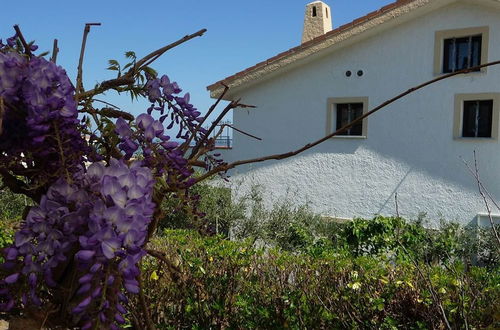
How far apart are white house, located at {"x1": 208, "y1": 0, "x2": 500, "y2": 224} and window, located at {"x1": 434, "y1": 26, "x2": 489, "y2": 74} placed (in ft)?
0.08

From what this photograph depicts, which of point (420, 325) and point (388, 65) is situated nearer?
point (420, 325)

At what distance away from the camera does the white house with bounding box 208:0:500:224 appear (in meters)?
10.7

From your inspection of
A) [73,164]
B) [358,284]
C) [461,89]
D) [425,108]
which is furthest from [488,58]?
[73,164]

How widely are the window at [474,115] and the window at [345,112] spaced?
230cm

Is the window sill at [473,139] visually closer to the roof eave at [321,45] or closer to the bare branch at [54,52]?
the roof eave at [321,45]

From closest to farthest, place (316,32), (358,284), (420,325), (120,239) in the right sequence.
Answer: (120,239), (420,325), (358,284), (316,32)

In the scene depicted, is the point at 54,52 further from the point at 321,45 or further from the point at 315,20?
the point at 315,20

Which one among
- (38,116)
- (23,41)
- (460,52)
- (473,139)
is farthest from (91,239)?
(460,52)

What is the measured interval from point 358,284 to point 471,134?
9.51 m

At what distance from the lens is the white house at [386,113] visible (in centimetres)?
1066

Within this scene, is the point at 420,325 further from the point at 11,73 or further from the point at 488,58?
the point at 488,58

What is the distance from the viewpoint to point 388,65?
38.2 ft

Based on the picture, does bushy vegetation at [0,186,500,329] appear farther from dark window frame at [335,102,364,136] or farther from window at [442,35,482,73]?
window at [442,35,482,73]

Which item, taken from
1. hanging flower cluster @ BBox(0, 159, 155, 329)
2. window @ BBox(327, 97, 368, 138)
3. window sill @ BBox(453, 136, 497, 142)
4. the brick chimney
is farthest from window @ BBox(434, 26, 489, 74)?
hanging flower cluster @ BBox(0, 159, 155, 329)
